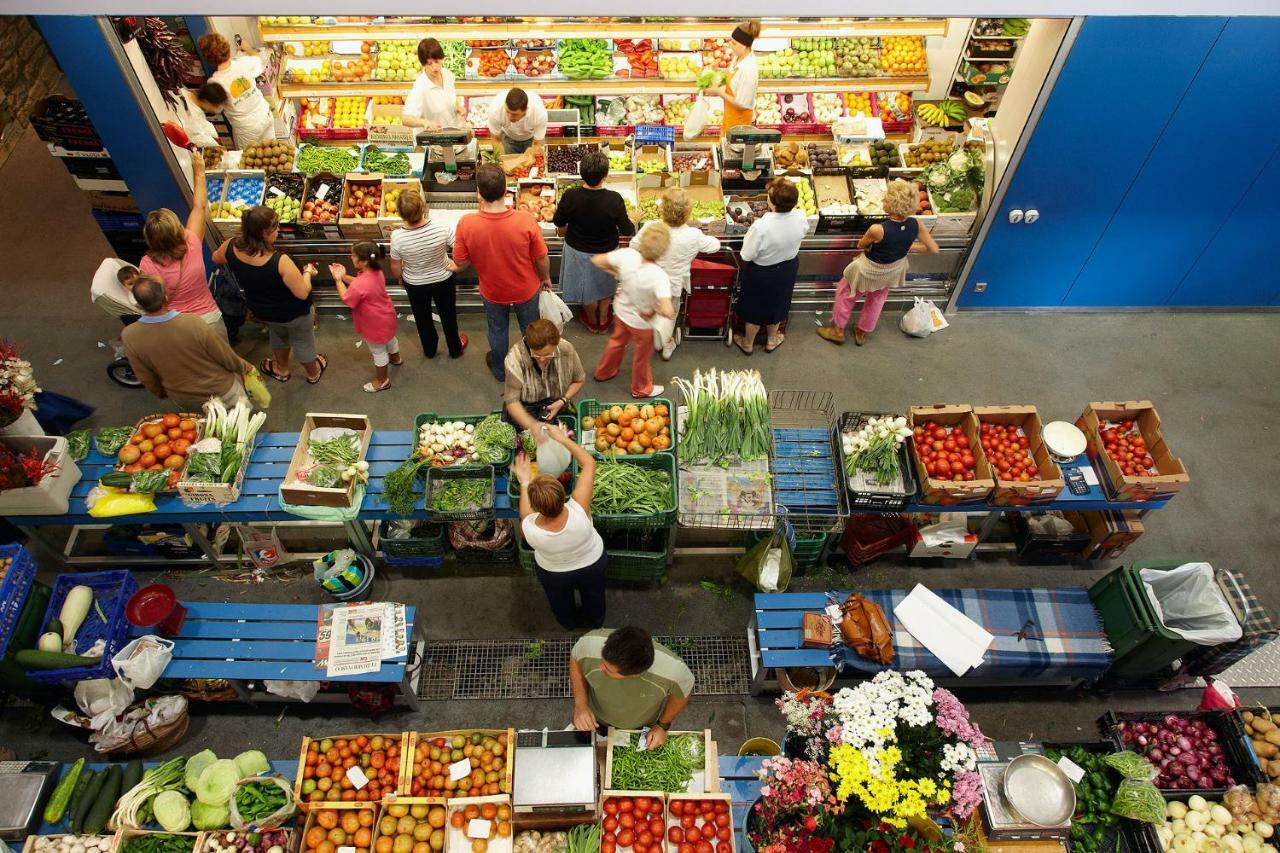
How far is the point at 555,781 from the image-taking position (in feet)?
15.2

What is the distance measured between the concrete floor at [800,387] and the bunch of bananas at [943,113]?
2472 mm

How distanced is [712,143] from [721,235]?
4.57 ft

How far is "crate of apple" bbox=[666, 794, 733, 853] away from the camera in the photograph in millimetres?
4594

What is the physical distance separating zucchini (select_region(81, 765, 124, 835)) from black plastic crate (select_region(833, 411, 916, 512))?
17.0 feet

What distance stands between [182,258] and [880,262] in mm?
6094

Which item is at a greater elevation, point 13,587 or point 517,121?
point 517,121

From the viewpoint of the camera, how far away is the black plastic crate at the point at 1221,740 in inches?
194

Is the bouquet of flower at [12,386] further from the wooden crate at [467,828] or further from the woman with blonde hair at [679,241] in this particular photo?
the woman with blonde hair at [679,241]

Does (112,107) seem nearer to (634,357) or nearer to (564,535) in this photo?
(634,357)

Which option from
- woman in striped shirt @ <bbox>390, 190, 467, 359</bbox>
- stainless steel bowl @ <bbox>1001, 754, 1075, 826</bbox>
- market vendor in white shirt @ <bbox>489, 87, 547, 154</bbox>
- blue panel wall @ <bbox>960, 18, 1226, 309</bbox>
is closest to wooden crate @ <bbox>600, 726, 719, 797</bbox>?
stainless steel bowl @ <bbox>1001, 754, 1075, 826</bbox>

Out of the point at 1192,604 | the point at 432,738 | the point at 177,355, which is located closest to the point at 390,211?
the point at 177,355

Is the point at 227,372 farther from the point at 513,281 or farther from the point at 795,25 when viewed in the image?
the point at 795,25

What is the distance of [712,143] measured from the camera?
884 centimetres

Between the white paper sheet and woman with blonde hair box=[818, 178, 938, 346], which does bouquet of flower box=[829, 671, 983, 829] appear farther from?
woman with blonde hair box=[818, 178, 938, 346]
